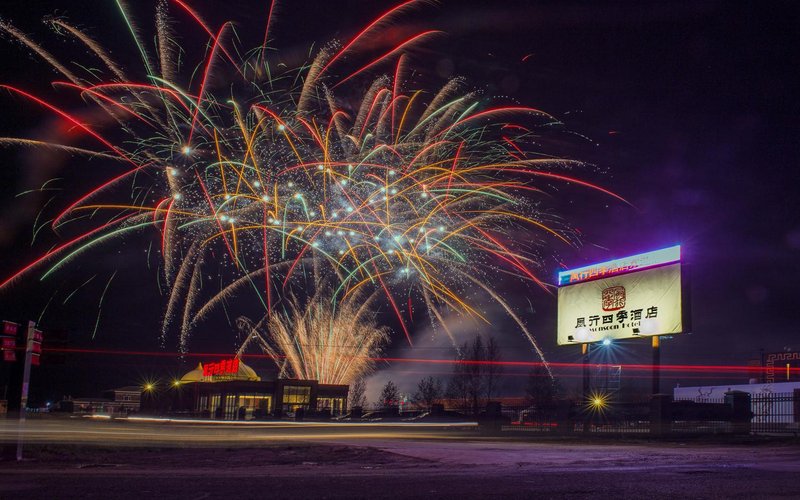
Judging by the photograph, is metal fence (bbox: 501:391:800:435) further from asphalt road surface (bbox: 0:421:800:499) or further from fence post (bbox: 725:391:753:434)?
asphalt road surface (bbox: 0:421:800:499)

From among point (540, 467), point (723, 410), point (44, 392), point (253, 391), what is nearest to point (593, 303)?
point (723, 410)

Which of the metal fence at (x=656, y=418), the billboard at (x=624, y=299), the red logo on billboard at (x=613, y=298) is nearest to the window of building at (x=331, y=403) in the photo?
the metal fence at (x=656, y=418)

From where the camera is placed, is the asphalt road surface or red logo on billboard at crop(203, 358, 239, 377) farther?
red logo on billboard at crop(203, 358, 239, 377)

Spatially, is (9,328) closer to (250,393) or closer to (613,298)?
(613,298)

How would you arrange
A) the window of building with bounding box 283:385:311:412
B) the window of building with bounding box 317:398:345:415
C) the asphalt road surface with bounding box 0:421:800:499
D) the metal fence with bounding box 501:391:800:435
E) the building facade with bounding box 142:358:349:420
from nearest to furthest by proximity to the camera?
the asphalt road surface with bounding box 0:421:800:499, the metal fence with bounding box 501:391:800:435, the building facade with bounding box 142:358:349:420, the window of building with bounding box 283:385:311:412, the window of building with bounding box 317:398:345:415

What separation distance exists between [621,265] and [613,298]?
1.72 m

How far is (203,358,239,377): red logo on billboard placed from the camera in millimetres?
68312

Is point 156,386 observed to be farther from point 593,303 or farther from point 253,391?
point 593,303

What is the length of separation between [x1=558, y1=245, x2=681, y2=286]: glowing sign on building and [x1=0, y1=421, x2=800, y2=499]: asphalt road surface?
565 inches

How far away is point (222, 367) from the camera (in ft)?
231

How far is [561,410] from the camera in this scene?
34.8 m

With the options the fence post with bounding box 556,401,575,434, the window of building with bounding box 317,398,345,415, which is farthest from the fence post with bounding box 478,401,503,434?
the window of building with bounding box 317,398,345,415

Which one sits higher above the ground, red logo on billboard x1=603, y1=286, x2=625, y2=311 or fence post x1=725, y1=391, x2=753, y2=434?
red logo on billboard x1=603, y1=286, x2=625, y2=311

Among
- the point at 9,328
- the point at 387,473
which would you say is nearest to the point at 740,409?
the point at 387,473
